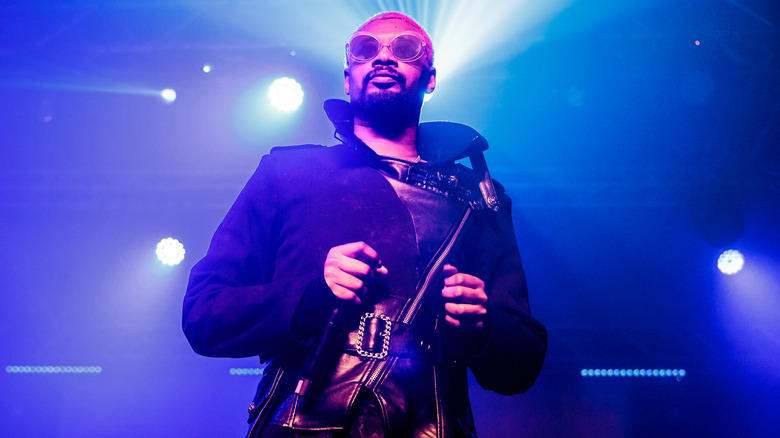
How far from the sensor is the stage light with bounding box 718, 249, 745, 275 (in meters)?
4.44

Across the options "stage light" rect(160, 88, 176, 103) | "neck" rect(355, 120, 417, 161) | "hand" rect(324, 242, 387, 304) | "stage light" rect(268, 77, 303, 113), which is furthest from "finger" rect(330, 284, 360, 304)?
"stage light" rect(160, 88, 176, 103)

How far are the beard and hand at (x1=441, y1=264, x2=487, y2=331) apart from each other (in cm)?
98

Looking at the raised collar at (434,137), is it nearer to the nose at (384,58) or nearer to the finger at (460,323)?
the nose at (384,58)

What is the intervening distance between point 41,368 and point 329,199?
396cm

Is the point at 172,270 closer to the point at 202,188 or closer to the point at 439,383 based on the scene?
the point at 202,188

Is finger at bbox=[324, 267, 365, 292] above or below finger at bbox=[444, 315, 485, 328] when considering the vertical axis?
above

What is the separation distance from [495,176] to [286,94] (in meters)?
2.12

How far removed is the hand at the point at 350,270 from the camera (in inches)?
51.6

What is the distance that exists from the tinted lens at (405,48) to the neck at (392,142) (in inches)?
12.1

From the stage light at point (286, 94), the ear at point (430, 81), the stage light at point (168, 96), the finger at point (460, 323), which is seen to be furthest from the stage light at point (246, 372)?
the finger at point (460, 323)

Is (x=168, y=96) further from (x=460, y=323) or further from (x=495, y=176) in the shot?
(x=460, y=323)

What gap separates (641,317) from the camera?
14.2ft

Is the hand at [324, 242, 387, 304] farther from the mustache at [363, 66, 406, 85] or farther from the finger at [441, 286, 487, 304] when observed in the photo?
the mustache at [363, 66, 406, 85]

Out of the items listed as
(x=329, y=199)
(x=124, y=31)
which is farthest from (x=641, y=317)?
(x=124, y=31)
